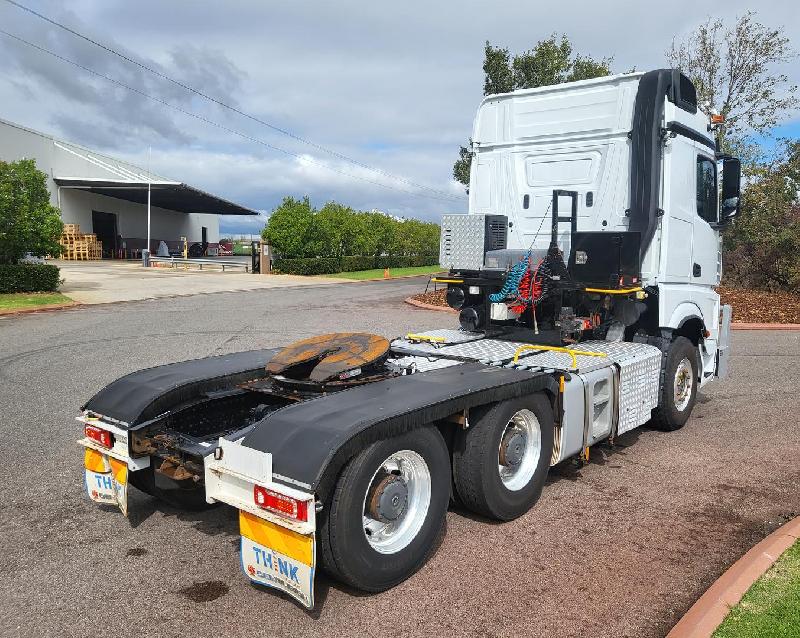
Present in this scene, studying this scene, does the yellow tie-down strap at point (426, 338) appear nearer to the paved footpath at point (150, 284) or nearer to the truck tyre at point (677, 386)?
the truck tyre at point (677, 386)

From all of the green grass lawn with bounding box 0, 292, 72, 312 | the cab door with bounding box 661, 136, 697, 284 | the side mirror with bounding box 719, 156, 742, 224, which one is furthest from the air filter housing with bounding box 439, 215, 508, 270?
the green grass lawn with bounding box 0, 292, 72, 312

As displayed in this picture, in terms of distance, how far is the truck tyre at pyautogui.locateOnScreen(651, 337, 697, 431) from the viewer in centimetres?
638

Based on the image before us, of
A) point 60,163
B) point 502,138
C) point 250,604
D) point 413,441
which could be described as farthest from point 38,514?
point 60,163

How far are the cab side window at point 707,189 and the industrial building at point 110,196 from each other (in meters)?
36.2

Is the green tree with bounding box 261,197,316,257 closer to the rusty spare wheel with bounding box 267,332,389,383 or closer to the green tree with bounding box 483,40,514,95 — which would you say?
the green tree with bounding box 483,40,514,95

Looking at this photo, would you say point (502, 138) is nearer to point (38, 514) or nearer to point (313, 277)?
point (38, 514)

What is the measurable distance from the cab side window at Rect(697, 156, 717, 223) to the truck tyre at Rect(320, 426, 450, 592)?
4569 mm

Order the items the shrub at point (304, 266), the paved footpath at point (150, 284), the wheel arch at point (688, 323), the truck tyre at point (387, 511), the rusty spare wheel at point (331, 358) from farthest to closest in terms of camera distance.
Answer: the shrub at point (304, 266)
the paved footpath at point (150, 284)
the wheel arch at point (688, 323)
the rusty spare wheel at point (331, 358)
the truck tyre at point (387, 511)

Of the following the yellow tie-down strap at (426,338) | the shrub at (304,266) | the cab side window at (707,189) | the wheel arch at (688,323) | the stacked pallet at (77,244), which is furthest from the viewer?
the stacked pallet at (77,244)

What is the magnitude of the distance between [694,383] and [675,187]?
2.10 m

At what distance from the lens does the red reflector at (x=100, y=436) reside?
13.8ft

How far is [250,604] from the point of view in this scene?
11.4ft

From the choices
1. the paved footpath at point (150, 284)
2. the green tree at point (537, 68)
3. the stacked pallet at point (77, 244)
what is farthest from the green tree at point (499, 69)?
the stacked pallet at point (77, 244)

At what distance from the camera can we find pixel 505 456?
443 cm
